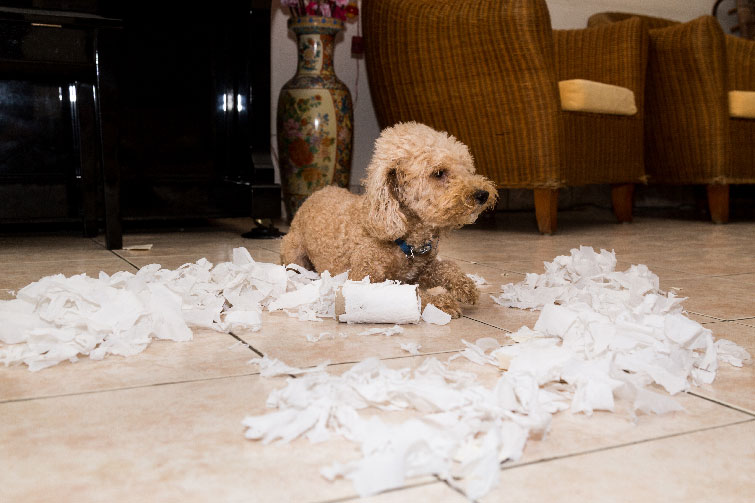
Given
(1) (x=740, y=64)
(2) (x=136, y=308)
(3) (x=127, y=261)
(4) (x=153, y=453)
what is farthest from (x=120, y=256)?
(1) (x=740, y=64)

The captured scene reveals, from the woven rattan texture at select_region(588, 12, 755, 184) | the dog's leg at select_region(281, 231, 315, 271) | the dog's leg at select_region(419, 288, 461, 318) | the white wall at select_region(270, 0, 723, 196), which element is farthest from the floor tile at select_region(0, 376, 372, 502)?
the woven rattan texture at select_region(588, 12, 755, 184)

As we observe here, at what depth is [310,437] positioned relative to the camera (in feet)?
2.44

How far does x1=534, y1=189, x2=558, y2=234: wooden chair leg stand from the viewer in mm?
2934

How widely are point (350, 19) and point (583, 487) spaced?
308cm

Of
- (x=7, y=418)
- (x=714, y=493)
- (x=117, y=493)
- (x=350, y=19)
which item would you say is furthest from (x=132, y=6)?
(x=714, y=493)

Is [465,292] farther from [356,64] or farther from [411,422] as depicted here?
[356,64]

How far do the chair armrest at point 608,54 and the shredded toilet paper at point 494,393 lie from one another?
2481 millimetres

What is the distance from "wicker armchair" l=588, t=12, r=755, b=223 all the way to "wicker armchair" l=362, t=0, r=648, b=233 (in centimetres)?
23

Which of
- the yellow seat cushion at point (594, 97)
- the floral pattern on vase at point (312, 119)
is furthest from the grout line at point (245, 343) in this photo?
the yellow seat cushion at point (594, 97)

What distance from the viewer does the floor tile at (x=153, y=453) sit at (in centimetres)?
63

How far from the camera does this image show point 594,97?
3049mm

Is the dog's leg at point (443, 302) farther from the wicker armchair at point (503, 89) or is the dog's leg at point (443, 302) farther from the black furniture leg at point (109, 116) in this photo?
the wicker armchair at point (503, 89)

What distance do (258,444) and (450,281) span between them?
79 cm

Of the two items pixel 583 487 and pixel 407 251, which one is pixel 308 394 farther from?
pixel 407 251
